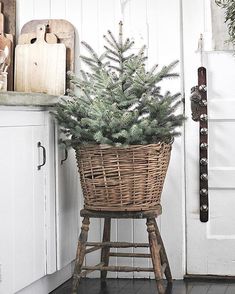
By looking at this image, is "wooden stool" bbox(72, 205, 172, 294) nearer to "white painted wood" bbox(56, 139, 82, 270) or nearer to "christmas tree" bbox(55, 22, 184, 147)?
"white painted wood" bbox(56, 139, 82, 270)

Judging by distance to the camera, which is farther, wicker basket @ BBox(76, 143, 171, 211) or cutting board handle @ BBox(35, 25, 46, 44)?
cutting board handle @ BBox(35, 25, 46, 44)

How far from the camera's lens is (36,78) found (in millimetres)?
3766

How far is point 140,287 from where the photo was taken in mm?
3596

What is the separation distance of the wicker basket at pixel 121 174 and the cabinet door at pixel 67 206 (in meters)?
0.21

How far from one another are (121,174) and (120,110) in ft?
0.98

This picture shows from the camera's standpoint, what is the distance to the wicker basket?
3.22 metres

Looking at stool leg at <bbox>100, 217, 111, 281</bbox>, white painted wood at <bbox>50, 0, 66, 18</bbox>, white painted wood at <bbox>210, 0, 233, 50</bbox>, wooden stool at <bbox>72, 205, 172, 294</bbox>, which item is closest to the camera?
wooden stool at <bbox>72, 205, 172, 294</bbox>

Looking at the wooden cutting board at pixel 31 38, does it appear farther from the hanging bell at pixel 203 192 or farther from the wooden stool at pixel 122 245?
the hanging bell at pixel 203 192

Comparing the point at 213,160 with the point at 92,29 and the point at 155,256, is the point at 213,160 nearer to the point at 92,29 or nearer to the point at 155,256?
the point at 155,256

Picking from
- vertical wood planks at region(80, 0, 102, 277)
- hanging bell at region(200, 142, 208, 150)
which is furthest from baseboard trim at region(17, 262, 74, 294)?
hanging bell at region(200, 142, 208, 150)

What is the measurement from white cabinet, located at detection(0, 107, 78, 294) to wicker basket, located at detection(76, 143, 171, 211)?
19 centimetres

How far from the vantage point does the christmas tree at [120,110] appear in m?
3.16

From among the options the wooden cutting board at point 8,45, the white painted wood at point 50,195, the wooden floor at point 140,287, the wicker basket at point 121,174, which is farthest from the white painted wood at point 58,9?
the wooden floor at point 140,287

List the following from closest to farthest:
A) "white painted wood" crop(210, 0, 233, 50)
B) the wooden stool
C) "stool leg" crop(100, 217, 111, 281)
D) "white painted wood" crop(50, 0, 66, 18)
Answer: the wooden stool, "stool leg" crop(100, 217, 111, 281), "white painted wood" crop(210, 0, 233, 50), "white painted wood" crop(50, 0, 66, 18)
